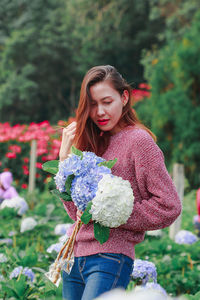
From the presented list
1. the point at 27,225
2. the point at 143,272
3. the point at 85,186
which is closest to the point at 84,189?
the point at 85,186

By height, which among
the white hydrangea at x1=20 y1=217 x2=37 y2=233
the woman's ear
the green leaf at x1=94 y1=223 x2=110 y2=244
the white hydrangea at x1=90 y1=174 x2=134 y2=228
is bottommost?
the white hydrangea at x1=20 y1=217 x2=37 y2=233

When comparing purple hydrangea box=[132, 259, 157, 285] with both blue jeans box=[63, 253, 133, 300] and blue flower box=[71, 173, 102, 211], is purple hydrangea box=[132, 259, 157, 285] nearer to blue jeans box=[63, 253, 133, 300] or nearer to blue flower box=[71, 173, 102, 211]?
blue jeans box=[63, 253, 133, 300]

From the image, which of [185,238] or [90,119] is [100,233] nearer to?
[90,119]

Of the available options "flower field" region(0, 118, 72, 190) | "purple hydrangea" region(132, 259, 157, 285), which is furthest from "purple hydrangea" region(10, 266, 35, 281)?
"flower field" region(0, 118, 72, 190)

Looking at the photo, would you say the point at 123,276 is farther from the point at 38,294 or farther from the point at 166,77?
the point at 166,77

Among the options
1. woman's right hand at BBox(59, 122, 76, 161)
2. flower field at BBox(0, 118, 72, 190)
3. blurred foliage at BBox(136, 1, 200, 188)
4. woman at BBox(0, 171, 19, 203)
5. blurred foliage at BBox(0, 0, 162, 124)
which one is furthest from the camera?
blurred foliage at BBox(0, 0, 162, 124)

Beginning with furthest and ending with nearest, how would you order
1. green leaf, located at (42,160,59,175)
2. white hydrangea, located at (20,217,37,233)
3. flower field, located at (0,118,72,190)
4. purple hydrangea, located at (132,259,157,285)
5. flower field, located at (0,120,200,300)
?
flower field, located at (0,118,72,190) → white hydrangea, located at (20,217,37,233) → flower field, located at (0,120,200,300) → purple hydrangea, located at (132,259,157,285) → green leaf, located at (42,160,59,175)

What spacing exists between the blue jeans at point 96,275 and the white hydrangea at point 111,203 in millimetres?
202

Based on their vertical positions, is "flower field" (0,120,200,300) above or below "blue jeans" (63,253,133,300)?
below

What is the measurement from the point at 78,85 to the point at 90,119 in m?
18.7

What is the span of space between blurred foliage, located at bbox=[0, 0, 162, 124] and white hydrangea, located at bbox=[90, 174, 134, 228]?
50.8 ft

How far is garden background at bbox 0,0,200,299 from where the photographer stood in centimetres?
391

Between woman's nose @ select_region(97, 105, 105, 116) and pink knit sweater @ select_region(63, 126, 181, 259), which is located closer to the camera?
pink knit sweater @ select_region(63, 126, 181, 259)

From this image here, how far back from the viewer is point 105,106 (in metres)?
1.91
